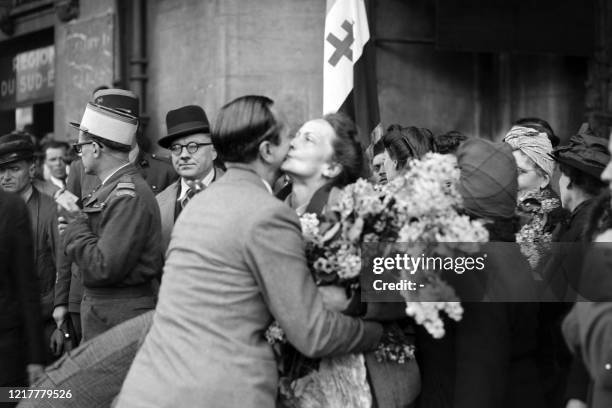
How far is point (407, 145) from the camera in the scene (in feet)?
19.7

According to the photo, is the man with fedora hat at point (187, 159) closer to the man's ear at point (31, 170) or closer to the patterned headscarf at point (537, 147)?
the man's ear at point (31, 170)

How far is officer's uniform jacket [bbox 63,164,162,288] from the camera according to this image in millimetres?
5406

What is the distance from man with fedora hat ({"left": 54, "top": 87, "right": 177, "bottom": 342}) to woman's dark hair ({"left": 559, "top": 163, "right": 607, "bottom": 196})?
100 inches

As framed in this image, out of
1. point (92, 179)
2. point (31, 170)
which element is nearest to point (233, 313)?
point (92, 179)

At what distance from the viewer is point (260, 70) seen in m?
10.1

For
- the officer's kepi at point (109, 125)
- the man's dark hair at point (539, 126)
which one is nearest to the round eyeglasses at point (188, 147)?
the officer's kepi at point (109, 125)

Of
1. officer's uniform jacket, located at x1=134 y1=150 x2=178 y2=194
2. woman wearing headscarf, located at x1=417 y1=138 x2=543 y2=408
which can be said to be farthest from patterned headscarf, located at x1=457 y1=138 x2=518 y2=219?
officer's uniform jacket, located at x1=134 y1=150 x2=178 y2=194

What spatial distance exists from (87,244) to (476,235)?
7.44 feet

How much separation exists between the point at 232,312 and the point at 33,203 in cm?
409

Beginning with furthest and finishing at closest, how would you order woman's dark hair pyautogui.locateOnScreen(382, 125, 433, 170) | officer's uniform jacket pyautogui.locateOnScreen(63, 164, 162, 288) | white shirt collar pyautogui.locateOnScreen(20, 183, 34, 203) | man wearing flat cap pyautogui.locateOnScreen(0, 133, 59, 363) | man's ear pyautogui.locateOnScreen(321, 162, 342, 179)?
white shirt collar pyautogui.locateOnScreen(20, 183, 34, 203), man wearing flat cap pyautogui.locateOnScreen(0, 133, 59, 363), woman's dark hair pyautogui.locateOnScreen(382, 125, 433, 170), officer's uniform jacket pyautogui.locateOnScreen(63, 164, 162, 288), man's ear pyautogui.locateOnScreen(321, 162, 342, 179)

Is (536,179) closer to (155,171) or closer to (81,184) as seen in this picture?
(155,171)

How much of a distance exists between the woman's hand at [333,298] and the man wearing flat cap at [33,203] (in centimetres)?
377

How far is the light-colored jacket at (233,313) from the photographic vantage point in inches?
151

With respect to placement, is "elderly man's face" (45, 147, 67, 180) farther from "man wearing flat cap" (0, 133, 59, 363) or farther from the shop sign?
"man wearing flat cap" (0, 133, 59, 363)
